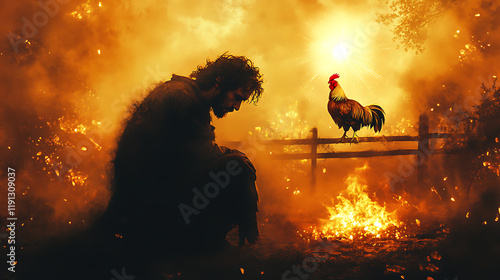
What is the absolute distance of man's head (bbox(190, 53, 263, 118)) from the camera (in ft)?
12.6

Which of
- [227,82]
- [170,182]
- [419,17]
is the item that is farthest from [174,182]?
[419,17]

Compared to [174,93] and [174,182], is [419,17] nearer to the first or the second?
[174,93]

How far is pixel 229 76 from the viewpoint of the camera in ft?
12.6

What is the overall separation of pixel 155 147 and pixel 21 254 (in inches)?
105

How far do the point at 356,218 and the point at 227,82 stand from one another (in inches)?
187

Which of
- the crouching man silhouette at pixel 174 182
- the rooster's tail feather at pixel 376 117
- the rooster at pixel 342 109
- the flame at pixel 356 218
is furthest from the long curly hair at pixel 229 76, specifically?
the flame at pixel 356 218

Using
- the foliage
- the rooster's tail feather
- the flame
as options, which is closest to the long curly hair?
the rooster's tail feather

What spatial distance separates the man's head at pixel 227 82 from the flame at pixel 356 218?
3303mm

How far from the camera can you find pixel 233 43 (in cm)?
1427

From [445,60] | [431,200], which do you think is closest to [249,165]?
[431,200]

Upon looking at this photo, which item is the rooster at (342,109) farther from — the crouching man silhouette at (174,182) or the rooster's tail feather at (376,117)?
the crouching man silhouette at (174,182)

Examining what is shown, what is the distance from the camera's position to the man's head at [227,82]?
384 centimetres

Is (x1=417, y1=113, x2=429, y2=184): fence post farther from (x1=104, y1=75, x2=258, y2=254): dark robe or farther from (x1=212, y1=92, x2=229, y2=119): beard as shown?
(x1=104, y1=75, x2=258, y2=254): dark robe

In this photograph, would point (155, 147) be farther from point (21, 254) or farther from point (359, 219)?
point (359, 219)
